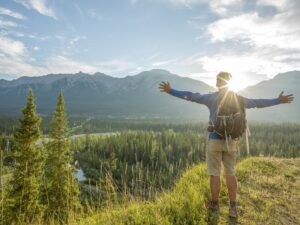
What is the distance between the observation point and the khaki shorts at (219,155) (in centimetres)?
660

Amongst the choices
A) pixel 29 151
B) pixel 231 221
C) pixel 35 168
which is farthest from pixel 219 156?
pixel 29 151

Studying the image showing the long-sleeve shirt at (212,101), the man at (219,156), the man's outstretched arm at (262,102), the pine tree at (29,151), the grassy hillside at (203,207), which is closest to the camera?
the grassy hillside at (203,207)

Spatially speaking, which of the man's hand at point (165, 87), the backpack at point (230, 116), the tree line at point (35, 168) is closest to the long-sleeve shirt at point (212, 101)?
the backpack at point (230, 116)

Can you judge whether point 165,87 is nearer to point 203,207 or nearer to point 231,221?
point 203,207

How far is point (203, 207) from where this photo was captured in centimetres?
673

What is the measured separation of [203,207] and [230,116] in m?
2.15

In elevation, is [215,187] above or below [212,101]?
below

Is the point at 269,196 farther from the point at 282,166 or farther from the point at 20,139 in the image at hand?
the point at 20,139

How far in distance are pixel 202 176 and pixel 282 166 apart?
5.63 metres

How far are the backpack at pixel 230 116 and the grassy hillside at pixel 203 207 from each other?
5.51ft

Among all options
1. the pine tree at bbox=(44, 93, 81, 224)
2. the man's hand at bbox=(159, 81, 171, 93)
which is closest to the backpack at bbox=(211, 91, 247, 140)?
the man's hand at bbox=(159, 81, 171, 93)

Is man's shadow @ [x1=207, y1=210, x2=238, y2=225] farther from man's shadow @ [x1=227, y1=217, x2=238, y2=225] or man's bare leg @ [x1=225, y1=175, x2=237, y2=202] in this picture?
man's bare leg @ [x1=225, y1=175, x2=237, y2=202]

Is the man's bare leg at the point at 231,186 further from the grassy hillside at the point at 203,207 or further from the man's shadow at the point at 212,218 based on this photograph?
the man's shadow at the point at 212,218

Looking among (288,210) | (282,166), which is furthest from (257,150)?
(288,210)
